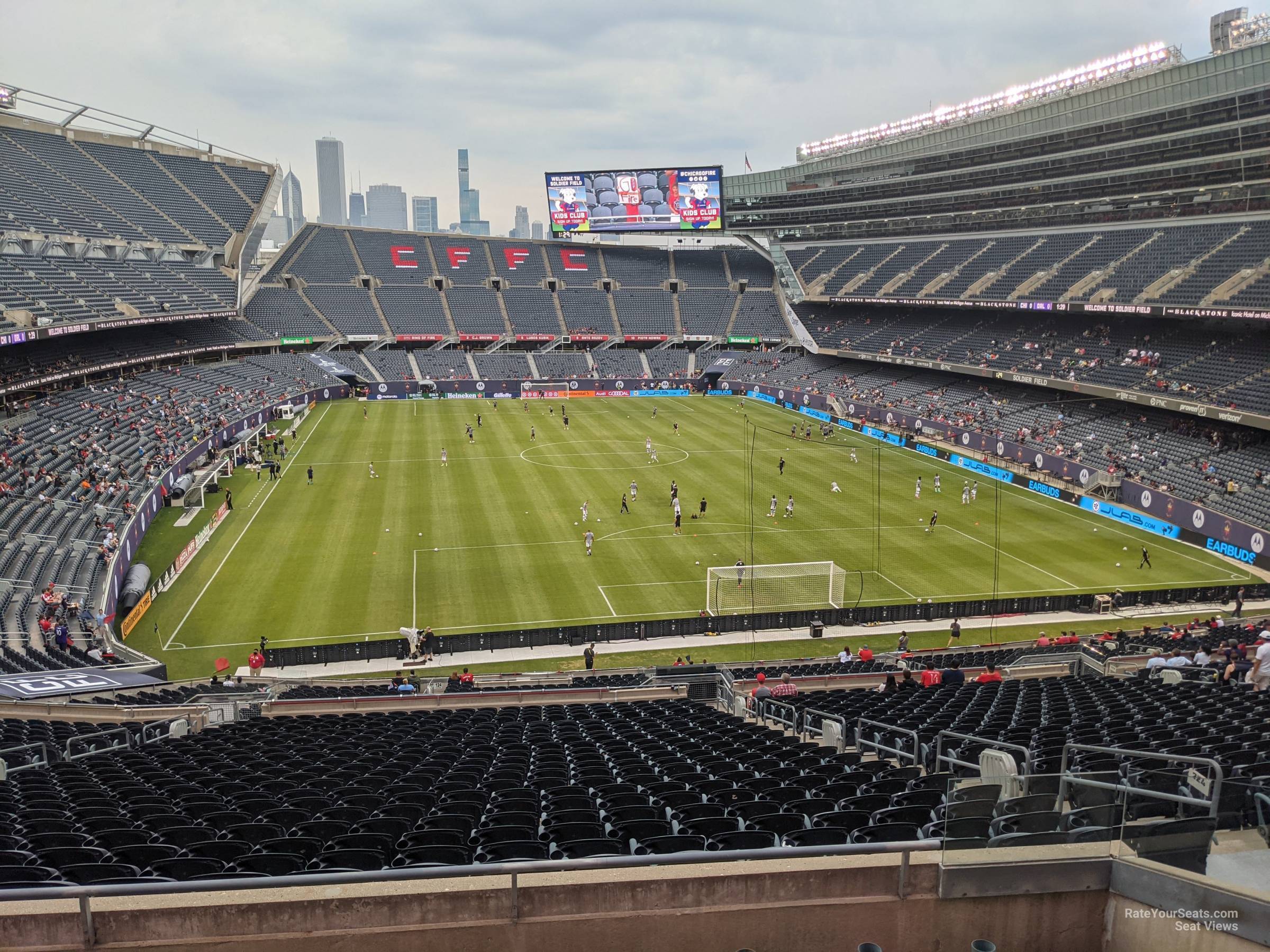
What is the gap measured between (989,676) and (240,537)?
108ft

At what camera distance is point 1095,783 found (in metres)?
6.66

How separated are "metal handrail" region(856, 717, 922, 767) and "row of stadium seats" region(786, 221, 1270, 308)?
45.4m

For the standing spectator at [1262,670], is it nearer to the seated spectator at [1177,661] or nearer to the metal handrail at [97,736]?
the seated spectator at [1177,661]

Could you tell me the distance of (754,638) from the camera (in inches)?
1193

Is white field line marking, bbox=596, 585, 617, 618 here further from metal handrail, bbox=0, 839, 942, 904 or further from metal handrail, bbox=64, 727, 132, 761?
metal handrail, bbox=0, 839, 942, 904

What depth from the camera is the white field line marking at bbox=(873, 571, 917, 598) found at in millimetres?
34125

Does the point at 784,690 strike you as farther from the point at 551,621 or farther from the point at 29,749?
the point at 551,621

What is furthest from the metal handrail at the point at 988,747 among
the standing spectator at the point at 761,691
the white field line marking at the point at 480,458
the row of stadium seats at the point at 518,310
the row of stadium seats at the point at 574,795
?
the row of stadium seats at the point at 518,310

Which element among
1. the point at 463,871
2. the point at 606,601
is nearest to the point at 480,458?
the point at 606,601

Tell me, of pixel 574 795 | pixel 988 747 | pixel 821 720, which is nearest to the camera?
pixel 574 795

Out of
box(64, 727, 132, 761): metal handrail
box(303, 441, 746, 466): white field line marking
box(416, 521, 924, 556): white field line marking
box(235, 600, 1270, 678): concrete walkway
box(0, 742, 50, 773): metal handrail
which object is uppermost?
box(303, 441, 746, 466): white field line marking

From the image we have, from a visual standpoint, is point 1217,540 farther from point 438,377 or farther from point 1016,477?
point 438,377

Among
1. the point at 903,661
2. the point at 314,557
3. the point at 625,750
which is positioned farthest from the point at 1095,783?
the point at 314,557

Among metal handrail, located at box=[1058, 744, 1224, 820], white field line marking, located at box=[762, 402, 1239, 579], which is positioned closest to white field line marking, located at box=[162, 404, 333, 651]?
metal handrail, located at box=[1058, 744, 1224, 820]
